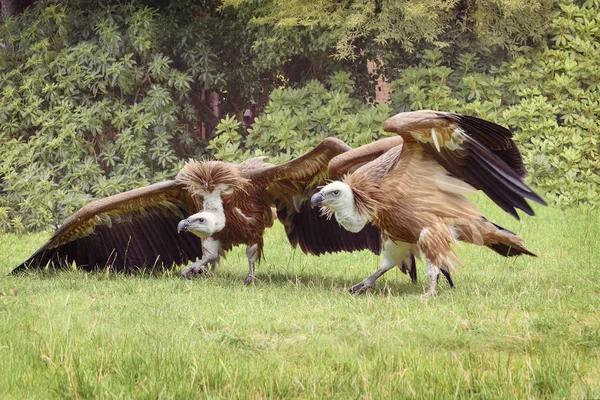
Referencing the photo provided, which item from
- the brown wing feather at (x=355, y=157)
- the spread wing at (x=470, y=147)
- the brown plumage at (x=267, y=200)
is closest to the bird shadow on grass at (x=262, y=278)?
the brown plumage at (x=267, y=200)

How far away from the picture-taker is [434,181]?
6.20 m

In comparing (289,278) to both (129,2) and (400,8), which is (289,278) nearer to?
(400,8)

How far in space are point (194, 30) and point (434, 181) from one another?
8.10 meters

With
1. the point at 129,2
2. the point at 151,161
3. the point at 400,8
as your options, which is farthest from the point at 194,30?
the point at 400,8

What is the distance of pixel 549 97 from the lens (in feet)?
41.2

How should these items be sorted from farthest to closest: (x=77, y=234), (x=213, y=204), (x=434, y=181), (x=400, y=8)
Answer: (x=400, y=8), (x=77, y=234), (x=213, y=204), (x=434, y=181)

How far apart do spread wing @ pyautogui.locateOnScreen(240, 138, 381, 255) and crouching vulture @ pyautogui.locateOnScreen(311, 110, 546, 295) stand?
759 millimetres

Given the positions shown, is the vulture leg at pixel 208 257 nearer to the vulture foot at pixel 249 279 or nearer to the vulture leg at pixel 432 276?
the vulture foot at pixel 249 279

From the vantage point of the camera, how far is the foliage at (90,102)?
41.0 ft

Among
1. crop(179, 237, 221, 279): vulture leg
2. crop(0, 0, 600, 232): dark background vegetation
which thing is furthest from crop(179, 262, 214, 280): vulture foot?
crop(0, 0, 600, 232): dark background vegetation

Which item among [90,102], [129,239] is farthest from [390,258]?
[90,102]

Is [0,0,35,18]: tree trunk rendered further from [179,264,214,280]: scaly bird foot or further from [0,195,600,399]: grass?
[179,264,214,280]: scaly bird foot

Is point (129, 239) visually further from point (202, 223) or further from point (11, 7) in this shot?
point (11, 7)

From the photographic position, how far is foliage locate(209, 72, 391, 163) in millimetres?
12008
